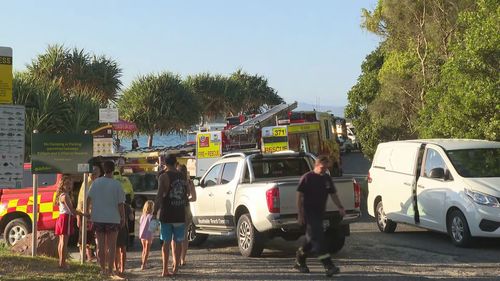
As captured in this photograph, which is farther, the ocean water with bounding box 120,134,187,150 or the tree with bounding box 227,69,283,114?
the tree with bounding box 227,69,283,114

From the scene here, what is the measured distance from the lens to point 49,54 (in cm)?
3422

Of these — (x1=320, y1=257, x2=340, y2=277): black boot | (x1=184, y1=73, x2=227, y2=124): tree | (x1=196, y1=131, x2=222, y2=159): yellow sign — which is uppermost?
(x1=184, y1=73, x2=227, y2=124): tree

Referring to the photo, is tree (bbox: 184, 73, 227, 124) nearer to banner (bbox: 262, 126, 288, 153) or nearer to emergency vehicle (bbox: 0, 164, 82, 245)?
banner (bbox: 262, 126, 288, 153)

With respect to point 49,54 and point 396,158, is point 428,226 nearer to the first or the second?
point 396,158

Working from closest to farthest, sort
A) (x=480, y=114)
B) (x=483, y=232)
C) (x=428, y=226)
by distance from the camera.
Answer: (x=483, y=232) → (x=428, y=226) → (x=480, y=114)

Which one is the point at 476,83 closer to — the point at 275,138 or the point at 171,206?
the point at 275,138

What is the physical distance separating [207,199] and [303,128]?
1315cm

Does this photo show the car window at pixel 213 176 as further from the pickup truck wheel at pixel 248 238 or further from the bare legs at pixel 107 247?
the bare legs at pixel 107 247

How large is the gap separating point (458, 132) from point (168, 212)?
10518mm

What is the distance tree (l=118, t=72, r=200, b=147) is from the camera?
135 feet

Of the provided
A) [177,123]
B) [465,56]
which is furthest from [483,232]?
[177,123]

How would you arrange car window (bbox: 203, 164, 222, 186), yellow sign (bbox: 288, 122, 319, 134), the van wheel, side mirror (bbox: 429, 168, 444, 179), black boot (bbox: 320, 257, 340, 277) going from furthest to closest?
1. yellow sign (bbox: 288, 122, 319, 134)
2. the van wheel
3. car window (bbox: 203, 164, 222, 186)
4. side mirror (bbox: 429, 168, 444, 179)
5. black boot (bbox: 320, 257, 340, 277)

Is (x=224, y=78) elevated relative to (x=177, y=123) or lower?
elevated

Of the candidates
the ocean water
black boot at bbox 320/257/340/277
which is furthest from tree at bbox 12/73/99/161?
the ocean water
